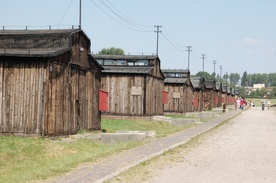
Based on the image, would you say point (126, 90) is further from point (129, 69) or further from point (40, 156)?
point (40, 156)

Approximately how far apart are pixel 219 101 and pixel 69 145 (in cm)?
8121

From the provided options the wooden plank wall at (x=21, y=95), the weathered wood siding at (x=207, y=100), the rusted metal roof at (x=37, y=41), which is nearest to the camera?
the wooden plank wall at (x=21, y=95)

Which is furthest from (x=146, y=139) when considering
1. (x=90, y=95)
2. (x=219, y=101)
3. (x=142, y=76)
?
(x=219, y=101)

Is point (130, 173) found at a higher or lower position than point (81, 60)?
lower

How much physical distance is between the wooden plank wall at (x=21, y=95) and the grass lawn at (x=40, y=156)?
884 mm

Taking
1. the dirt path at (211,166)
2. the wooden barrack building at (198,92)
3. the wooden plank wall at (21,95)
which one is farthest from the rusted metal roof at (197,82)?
the wooden plank wall at (21,95)

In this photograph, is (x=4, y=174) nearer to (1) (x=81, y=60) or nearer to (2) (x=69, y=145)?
(2) (x=69, y=145)

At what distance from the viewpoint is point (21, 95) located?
66.9ft

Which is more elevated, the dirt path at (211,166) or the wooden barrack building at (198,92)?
the wooden barrack building at (198,92)

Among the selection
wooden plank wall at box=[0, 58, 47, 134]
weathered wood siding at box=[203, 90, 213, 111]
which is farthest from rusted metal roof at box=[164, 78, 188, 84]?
wooden plank wall at box=[0, 58, 47, 134]

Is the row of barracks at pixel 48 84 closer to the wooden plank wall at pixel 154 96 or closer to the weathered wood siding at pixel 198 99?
the wooden plank wall at pixel 154 96

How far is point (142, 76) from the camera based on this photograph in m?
39.0

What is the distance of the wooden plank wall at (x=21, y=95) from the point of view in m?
20.2

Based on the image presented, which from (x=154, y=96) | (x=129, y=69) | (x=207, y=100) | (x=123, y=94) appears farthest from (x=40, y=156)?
(x=207, y=100)
